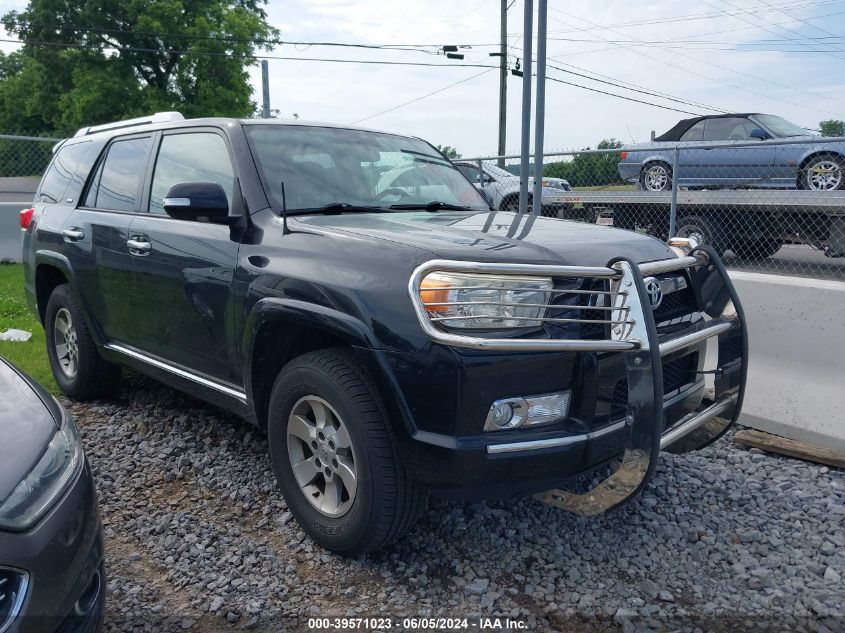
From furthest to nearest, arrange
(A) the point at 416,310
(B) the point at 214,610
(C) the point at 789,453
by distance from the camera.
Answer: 1. (C) the point at 789,453
2. (B) the point at 214,610
3. (A) the point at 416,310

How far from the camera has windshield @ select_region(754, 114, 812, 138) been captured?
11.1m

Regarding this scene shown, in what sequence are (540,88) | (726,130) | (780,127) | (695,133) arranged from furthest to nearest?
(695,133), (726,130), (780,127), (540,88)

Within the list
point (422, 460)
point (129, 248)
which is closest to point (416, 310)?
point (422, 460)

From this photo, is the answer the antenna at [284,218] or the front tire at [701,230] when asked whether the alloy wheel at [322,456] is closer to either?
the antenna at [284,218]

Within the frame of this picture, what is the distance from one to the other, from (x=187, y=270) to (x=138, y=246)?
554 mm

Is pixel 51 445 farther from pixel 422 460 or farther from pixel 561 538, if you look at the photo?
pixel 561 538

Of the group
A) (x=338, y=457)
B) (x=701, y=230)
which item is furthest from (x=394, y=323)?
(x=701, y=230)

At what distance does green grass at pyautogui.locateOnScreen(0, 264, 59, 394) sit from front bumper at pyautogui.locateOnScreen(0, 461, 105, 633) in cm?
295

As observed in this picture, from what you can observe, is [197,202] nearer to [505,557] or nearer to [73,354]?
[505,557]

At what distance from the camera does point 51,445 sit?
2193mm

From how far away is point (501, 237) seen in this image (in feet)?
9.77

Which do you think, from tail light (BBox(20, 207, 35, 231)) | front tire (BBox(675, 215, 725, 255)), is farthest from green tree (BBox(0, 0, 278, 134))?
tail light (BBox(20, 207, 35, 231))

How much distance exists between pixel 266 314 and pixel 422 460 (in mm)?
950

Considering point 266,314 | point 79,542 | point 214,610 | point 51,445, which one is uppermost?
point 266,314
